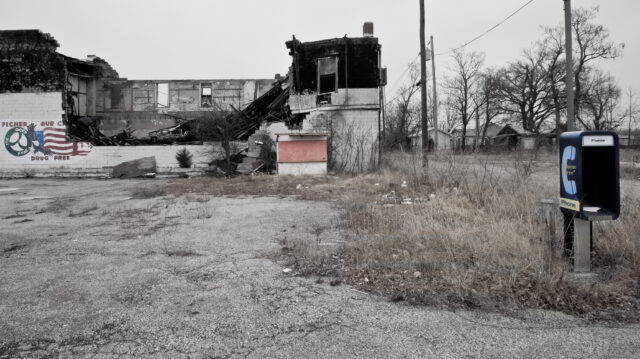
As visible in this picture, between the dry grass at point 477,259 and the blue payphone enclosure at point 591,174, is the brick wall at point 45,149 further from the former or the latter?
the blue payphone enclosure at point 591,174

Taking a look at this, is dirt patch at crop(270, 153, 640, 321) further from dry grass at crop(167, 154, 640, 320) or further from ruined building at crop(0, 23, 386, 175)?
ruined building at crop(0, 23, 386, 175)

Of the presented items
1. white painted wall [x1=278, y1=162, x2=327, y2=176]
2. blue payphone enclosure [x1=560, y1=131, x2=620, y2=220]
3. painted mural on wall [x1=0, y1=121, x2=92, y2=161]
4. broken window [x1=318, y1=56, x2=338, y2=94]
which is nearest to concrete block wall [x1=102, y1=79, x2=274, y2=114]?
painted mural on wall [x1=0, y1=121, x2=92, y2=161]

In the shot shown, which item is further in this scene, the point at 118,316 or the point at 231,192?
the point at 231,192

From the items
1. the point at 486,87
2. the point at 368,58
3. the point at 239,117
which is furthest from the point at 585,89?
the point at 239,117

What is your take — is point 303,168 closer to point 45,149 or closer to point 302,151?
point 302,151

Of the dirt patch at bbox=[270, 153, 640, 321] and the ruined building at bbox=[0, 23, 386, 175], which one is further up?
the ruined building at bbox=[0, 23, 386, 175]

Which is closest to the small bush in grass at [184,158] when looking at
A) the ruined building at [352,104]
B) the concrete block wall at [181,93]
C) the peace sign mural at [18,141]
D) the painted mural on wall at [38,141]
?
the painted mural on wall at [38,141]

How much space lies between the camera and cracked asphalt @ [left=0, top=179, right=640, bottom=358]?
2.78 meters

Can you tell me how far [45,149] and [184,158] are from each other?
822cm

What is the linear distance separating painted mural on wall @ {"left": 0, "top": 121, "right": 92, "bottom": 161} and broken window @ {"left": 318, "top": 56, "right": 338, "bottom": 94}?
14.1 m

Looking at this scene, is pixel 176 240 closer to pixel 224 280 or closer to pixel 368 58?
pixel 224 280

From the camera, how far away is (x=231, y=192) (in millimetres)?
13188

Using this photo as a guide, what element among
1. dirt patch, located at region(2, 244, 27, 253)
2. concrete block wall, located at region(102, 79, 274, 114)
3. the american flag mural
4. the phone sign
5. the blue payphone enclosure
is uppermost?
concrete block wall, located at region(102, 79, 274, 114)

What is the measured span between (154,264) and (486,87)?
188 feet
